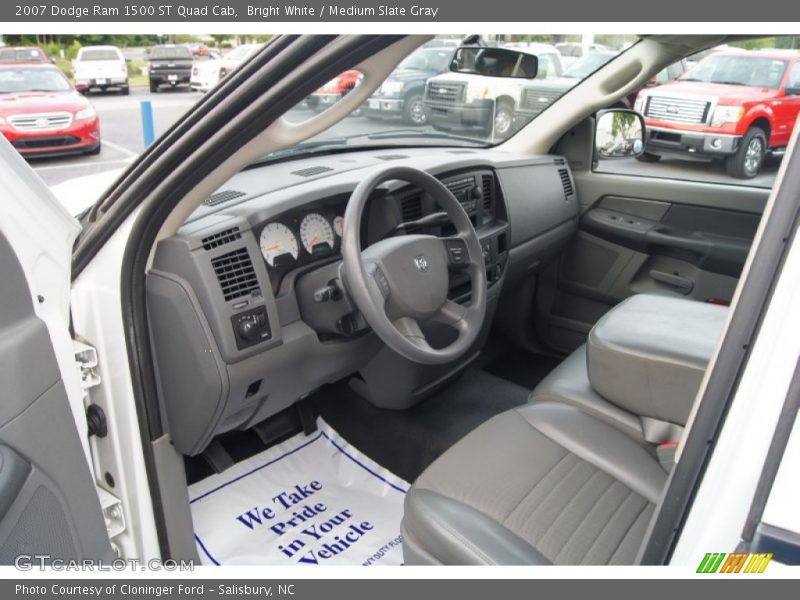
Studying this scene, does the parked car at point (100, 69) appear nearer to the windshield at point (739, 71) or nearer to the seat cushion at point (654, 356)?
the windshield at point (739, 71)

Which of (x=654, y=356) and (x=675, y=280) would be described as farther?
(x=675, y=280)

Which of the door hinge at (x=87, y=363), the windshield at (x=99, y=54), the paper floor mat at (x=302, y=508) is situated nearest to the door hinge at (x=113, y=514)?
the door hinge at (x=87, y=363)

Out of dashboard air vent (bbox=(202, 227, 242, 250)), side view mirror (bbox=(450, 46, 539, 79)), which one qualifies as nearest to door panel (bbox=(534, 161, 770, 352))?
side view mirror (bbox=(450, 46, 539, 79))

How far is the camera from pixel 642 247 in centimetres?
286

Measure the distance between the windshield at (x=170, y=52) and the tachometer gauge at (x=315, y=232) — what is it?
38.5 feet

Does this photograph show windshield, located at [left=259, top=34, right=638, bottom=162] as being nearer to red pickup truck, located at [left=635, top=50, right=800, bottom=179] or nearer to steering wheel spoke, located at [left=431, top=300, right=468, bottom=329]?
red pickup truck, located at [left=635, top=50, right=800, bottom=179]

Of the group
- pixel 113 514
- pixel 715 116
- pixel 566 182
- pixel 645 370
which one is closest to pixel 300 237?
pixel 113 514

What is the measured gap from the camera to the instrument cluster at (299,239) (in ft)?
6.02

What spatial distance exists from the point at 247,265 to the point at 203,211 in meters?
0.19

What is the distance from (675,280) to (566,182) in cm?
62

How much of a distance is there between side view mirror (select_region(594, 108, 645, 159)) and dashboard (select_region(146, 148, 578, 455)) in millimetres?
697

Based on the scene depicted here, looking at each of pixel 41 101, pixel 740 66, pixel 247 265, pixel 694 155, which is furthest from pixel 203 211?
pixel 41 101

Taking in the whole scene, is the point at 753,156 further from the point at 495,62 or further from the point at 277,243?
the point at 277,243

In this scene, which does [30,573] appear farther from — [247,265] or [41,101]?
[41,101]
